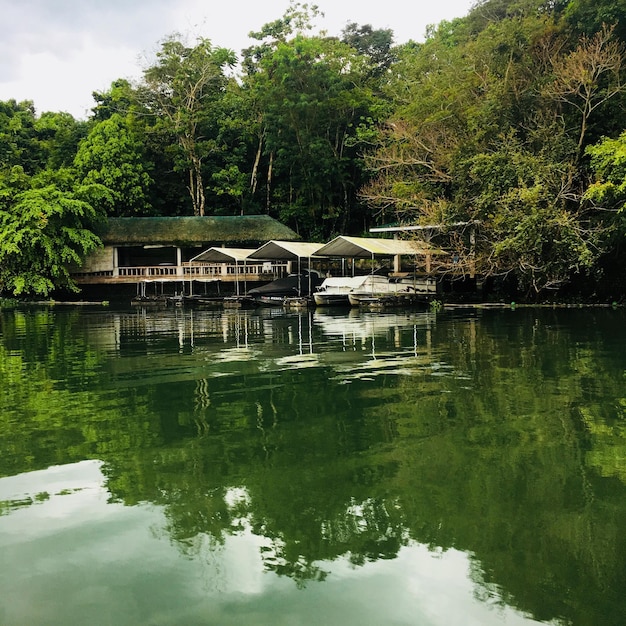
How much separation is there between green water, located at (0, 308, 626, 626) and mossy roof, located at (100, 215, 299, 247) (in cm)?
2336

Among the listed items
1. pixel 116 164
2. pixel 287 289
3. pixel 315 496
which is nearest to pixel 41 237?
pixel 116 164

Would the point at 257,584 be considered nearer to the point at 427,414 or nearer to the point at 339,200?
the point at 427,414

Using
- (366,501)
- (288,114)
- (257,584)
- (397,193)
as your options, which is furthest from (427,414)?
(288,114)

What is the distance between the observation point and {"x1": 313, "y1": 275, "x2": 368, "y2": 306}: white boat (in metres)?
25.3

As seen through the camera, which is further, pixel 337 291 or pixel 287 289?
pixel 287 289

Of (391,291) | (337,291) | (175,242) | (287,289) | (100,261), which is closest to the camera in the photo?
(337,291)

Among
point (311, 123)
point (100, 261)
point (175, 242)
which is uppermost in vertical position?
point (311, 123)

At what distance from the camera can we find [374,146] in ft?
110

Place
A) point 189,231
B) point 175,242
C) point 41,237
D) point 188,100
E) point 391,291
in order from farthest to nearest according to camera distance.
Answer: point 188,100, point 189,231, point 175,242, point 41,237, point 391,291

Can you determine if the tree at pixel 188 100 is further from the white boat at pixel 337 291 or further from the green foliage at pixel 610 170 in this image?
the green foliage at pixel 610 170

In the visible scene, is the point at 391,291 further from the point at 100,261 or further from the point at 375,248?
the point at 100,261

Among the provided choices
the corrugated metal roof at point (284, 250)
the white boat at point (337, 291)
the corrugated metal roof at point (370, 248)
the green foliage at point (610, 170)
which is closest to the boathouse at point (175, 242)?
the corrugated metal roof at point (284, 250)

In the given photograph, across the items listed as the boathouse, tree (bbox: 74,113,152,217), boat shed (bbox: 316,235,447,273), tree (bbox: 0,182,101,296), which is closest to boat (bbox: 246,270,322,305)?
boat shed (bbox: 316,235,447,273)

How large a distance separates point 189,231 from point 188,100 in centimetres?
829
